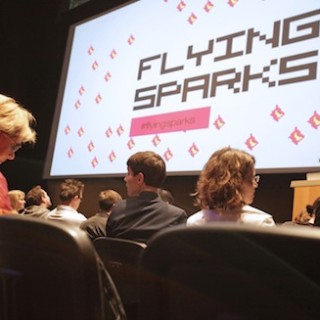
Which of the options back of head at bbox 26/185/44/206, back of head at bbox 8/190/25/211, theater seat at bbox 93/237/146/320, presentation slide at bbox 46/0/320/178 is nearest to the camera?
theater seat at bbox 93/237/146/320

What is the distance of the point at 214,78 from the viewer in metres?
3.61

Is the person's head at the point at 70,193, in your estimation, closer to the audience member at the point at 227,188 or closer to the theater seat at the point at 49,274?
the audience member at the point at 227,188

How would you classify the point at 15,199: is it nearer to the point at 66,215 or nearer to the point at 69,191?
the point at 69,191

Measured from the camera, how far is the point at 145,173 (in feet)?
9.12

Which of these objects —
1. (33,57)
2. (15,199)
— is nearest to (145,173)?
(15,199)

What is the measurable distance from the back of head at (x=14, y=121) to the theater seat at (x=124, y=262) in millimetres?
497

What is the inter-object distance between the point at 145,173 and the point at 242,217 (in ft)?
3.52

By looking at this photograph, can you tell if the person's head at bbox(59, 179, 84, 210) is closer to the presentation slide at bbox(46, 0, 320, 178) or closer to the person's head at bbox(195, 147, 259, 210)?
the presentation slide at bbox(46, 0, 320, 178)

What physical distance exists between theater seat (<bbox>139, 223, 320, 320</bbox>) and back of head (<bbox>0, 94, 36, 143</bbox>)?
125 cm

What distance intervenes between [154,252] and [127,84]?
385 centimetres

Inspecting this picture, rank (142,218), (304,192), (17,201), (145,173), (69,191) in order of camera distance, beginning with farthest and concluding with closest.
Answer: (17,201) < (69,191) < (304,192) < (145,173) < (142,218)

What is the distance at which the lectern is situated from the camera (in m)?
2.85

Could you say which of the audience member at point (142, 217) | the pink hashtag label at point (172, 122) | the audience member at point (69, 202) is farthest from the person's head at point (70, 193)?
the audience member at point (142, 217)

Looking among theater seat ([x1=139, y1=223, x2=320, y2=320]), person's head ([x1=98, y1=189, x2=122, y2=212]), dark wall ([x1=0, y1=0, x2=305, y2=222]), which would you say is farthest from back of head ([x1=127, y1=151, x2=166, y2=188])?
dark wall ([x1=0, y1=0, x2=305, y2=222])
